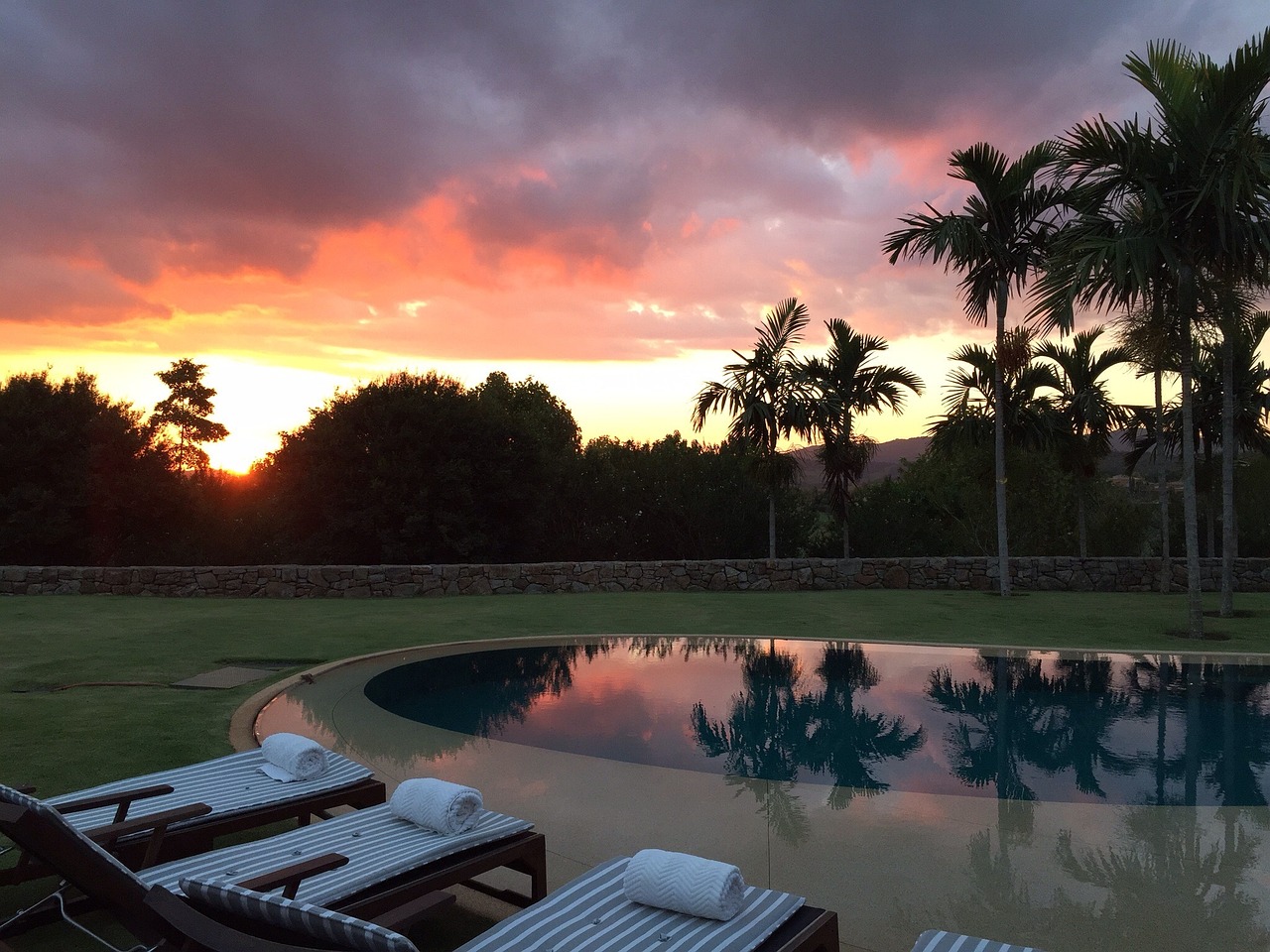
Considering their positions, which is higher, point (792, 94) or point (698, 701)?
point (792, 94)

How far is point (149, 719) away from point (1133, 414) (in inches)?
705

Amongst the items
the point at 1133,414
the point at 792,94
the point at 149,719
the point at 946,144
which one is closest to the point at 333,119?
the point at 792,94

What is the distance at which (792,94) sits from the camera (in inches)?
509

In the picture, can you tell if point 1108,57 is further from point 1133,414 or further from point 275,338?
point 275,338

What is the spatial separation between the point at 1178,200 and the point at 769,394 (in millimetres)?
8752

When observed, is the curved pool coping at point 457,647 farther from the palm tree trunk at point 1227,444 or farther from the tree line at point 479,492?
the tree line at point 479,492

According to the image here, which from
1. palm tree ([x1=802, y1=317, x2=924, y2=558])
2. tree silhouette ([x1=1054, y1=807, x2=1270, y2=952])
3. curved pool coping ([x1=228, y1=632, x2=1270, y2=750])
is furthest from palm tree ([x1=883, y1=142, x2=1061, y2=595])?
tree silhouette ([x1=1054, y1=807, x2=1270, y2=952])

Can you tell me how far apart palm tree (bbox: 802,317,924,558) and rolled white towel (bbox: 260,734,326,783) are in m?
15.5

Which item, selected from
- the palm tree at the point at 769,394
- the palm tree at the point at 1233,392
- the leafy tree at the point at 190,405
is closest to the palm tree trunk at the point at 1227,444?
the palm tree at the point at 1233,392

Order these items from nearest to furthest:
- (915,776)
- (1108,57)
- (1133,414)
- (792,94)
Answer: (915,776)
(1108,57)
(792,94)
(1133,414)

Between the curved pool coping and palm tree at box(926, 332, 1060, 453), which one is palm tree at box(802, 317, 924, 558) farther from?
the curved pool coping

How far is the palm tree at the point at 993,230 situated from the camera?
14969 mm

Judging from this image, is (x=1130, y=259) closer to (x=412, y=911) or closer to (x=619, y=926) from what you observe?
(x=619, y=926)

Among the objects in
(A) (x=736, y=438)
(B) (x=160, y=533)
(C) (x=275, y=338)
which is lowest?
(B) (x=160, y=533)
